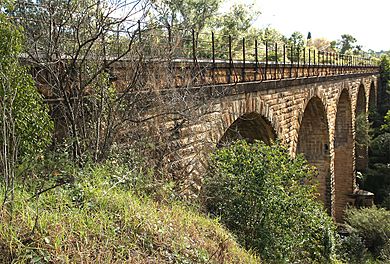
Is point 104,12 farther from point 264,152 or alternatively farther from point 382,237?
point 382,237

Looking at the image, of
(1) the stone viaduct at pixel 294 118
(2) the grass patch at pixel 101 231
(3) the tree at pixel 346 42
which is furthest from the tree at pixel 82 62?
(3) the tree at pixel 346 42

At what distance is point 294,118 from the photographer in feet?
38.0

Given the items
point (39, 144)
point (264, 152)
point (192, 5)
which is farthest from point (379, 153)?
point (39, 144)

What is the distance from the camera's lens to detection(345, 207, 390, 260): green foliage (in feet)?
45.5

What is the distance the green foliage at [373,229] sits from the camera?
1386 cm

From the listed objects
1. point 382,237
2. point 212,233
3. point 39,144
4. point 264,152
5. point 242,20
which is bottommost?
point 382,237

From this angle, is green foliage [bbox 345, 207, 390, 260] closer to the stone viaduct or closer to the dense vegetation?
the stone viaduct

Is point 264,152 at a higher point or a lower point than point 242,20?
lower

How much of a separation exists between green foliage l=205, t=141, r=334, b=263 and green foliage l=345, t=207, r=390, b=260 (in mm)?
8413

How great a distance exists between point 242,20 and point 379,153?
13.6m

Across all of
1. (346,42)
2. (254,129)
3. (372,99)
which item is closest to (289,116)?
(254,129)

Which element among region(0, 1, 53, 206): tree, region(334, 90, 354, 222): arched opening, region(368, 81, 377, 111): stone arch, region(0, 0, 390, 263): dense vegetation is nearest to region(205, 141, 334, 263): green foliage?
region(0, 0, 390, 263): dense vegetation

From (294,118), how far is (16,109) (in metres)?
9.12

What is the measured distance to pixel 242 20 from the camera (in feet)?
97.7
